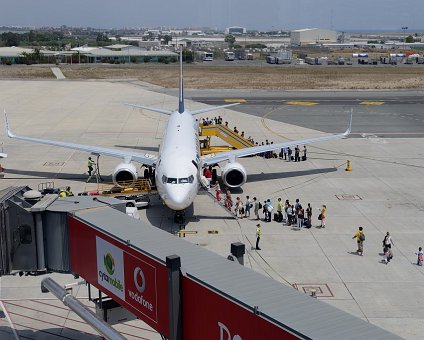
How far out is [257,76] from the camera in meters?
139

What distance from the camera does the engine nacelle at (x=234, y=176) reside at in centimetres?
4088

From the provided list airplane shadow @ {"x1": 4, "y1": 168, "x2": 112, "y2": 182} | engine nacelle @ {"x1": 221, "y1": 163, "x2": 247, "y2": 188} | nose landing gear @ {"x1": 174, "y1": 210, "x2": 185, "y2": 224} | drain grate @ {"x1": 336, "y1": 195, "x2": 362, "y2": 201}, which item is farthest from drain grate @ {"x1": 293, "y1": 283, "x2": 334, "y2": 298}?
airplane shadow @ {"x1": 4, "y1": 168, "x2": 112, "y2": 182}

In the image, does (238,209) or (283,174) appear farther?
(283,174)

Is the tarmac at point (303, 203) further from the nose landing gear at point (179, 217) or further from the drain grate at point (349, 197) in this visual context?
the nose landing gear at point (179, 217)

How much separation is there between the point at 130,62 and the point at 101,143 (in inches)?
5567

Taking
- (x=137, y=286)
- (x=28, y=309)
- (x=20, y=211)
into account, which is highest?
(x=20, y=211)

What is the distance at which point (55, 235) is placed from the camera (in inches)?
760

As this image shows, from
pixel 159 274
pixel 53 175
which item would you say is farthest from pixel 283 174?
pixel 159 274

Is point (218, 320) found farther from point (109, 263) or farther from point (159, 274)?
point (109, 263)

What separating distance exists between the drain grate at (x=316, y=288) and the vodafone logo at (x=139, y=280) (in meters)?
11.3

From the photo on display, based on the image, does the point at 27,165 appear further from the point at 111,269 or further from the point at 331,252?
the point at 111,269

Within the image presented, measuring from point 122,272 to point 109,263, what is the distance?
2.33 ft

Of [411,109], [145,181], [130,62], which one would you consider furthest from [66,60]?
[145,181]

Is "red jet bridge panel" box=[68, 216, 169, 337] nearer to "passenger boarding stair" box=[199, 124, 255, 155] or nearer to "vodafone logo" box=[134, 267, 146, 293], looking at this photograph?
"vodafone logo" box=[134, 267, 146, 293]
